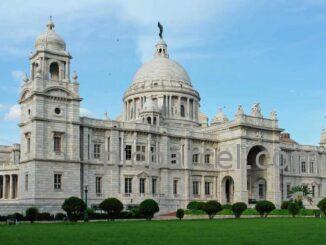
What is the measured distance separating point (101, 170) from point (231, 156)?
66.4 feet

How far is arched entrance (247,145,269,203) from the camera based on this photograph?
82000 mm

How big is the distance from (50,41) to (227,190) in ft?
115

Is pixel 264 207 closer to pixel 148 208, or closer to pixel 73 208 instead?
pixel 148 208

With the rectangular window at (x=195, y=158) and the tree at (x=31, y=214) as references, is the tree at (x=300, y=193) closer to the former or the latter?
the rectangular window at (x=195, y=158)

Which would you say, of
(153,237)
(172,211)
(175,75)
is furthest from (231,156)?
(153,237)

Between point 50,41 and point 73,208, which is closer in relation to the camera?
point 73,208

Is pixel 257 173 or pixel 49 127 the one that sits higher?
pixel 49 127

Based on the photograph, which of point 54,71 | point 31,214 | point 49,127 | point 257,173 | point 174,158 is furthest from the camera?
point 257,173

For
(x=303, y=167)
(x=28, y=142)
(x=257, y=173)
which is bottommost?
(x=257, y=173)

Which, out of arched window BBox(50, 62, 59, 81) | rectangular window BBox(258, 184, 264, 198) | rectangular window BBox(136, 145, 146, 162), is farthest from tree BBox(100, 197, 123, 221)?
rectangular window BBox(258, 184, 264, 198)

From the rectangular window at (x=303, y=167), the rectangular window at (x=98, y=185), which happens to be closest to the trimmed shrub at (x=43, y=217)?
the rectangular window at (x=98, y=185)

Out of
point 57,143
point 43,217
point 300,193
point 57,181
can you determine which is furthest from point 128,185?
point 300,193

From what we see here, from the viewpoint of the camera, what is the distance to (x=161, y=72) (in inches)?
3890

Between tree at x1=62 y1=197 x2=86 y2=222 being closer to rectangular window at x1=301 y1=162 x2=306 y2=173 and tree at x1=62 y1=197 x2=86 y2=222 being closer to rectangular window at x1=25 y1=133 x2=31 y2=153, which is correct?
rectangular window at x1=25 y1=133 x2=31 y2=153
